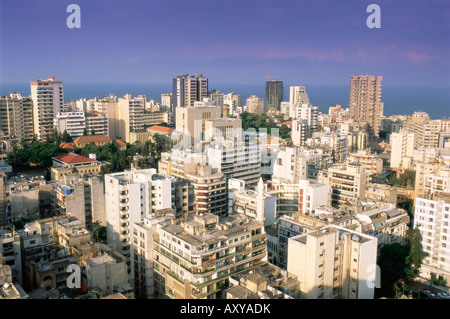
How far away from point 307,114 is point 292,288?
50.4 feet

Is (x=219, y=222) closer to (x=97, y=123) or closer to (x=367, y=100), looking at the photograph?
(x=97, y=123)

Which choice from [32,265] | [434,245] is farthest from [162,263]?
[434,245]

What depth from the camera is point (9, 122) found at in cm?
1512

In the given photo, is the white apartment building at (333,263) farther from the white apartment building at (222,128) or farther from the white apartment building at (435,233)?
the white apartment building at (222,128)

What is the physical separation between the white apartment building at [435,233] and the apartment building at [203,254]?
3226 millimetres

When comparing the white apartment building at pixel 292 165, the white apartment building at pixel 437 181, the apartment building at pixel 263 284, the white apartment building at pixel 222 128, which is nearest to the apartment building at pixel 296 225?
the apartment building at pixel 263 284

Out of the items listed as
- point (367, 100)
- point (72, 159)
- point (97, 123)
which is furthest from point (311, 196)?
point (367, 100)

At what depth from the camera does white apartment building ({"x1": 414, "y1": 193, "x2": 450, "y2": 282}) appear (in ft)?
22.8

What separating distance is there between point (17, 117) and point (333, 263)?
44.3 feet

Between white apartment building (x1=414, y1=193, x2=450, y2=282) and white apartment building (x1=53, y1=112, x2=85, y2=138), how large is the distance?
12348 mm

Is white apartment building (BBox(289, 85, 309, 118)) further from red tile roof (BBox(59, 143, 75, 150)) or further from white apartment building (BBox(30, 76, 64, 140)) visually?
red tile roof (BBox(59, 143, 75, 150))

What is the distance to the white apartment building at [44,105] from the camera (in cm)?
1531

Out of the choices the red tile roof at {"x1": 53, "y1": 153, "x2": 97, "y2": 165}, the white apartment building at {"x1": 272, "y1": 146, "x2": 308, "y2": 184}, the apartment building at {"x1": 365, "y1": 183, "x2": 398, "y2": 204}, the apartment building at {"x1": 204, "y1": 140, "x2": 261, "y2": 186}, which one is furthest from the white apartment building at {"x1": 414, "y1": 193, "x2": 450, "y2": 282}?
the red tile roof at {"x1": 53, "y1": 153, "x2": 97, "y2": 165}

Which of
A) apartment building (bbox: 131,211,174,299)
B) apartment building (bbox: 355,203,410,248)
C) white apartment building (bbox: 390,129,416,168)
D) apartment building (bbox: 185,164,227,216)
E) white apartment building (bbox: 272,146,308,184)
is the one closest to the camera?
apartment building (bbox: 131,211,174,299)
